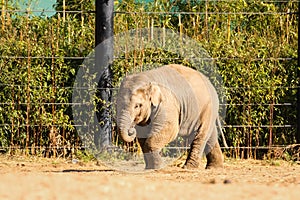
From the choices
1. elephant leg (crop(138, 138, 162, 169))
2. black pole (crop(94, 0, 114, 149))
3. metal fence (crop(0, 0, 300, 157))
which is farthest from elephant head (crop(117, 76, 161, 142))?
metal fence (crop(0, 0, 300, 157))

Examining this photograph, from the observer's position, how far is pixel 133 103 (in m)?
8.54

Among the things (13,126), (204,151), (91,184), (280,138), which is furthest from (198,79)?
(91,184)

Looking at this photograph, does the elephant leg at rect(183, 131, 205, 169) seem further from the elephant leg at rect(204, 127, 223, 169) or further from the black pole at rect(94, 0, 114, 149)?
the black pole at rect(94, 0, 114, 149)

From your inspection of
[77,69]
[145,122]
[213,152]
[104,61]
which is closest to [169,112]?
[145,122]

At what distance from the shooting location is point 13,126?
996cm

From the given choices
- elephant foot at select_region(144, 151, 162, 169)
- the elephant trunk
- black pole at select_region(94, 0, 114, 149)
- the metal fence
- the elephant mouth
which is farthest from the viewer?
the metal fence

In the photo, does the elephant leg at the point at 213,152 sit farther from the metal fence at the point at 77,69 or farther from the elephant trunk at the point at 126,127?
the elephant trunk at the point at 126,127

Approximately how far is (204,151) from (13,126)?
2.41 metres

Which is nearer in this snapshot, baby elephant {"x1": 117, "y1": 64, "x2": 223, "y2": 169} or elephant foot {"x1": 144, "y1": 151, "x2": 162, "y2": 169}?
baby elephant {"x1": 117, "y1": 64, "x2": 223, "y2": 169}

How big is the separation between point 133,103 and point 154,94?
37cm

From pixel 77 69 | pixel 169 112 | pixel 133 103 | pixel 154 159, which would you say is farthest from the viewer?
pixel 77 69

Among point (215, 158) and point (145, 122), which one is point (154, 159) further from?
point (215, 158)

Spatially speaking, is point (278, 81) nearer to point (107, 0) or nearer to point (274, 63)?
point (274, 63)

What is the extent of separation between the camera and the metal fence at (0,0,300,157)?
9.98m
